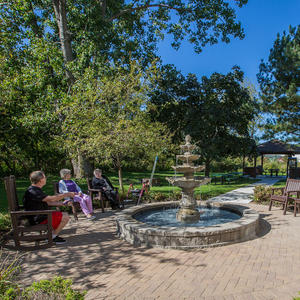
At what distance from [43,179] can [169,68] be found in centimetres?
1466

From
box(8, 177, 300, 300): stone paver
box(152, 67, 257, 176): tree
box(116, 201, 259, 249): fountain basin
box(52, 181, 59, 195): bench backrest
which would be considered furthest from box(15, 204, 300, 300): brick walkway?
box(152, 67, 257, 176): tree

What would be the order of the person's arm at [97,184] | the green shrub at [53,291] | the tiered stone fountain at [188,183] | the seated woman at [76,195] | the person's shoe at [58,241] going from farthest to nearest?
the person's arm at [97,184], the seated woman at [76,195], the tiered stone fountain at [188,183], the person's shoe at [58,241], the green shrub at [53,291]

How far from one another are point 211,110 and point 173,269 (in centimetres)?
1348

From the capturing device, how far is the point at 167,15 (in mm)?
16531

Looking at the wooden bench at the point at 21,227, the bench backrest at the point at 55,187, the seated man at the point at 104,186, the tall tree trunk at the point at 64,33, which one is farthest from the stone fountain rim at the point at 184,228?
the tall tree trunk at the point at 64,33

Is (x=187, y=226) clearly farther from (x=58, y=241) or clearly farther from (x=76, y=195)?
(x=76, y=195)

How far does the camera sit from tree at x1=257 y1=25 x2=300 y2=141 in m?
12.7

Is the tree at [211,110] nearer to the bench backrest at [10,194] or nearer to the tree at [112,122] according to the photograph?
the tree at [112,122]

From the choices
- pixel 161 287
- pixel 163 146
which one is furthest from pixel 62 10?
pixel 161 287

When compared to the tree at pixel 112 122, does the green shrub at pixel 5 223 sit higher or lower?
lower

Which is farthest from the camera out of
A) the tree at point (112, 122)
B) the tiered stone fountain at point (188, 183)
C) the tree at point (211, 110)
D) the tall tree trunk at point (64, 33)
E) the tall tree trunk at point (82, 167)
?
the tree at point (211, 110)

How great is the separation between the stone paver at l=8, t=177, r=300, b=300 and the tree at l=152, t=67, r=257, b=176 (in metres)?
11.4

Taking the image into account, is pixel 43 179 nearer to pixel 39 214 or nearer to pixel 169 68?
pixel 39 214

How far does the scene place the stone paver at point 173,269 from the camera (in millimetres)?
3043
